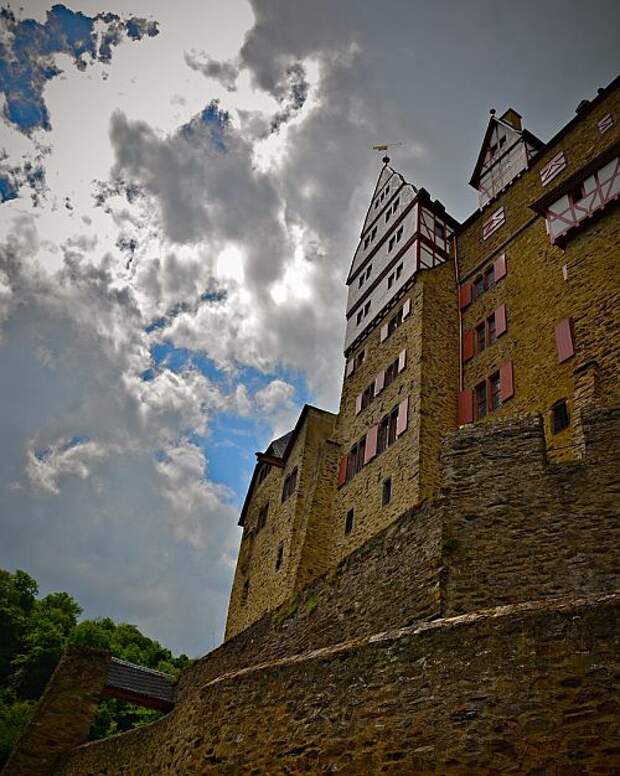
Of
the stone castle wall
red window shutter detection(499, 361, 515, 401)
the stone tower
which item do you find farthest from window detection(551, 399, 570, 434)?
the stone castle wall

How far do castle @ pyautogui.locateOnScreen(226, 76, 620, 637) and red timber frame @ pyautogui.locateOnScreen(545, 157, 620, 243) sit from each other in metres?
0.04

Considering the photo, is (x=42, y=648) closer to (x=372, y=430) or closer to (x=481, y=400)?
(x=372, y=430)

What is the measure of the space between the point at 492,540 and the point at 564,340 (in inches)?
308

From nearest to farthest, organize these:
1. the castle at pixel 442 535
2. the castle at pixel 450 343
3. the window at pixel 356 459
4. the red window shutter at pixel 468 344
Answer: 1. the castle at pixel 442 535
2. the castle at pixel 450 343
3. the red window shutter at pixel 468 344
4. the window at pixel 356 459

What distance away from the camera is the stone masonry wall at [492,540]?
8.48 meters

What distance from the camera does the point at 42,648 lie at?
96.0 ft

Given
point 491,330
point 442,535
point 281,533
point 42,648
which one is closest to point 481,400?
point 491,330

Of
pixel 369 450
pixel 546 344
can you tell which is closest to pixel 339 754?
pixel 546 344

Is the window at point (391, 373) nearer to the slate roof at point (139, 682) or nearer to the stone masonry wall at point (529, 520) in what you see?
the stone masonry wall at point (529, 520)

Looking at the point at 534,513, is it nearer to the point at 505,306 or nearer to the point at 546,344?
the point at 546,344

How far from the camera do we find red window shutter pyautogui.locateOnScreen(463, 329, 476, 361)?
19.9 metres

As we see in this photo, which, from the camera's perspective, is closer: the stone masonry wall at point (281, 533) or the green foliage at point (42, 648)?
the stone masonry wall at point (281, 533)

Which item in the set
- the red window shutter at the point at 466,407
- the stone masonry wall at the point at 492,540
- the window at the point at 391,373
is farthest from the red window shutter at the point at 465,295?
the stone masonry wall at the point at 492,540

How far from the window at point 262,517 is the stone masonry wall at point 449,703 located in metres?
16.4
